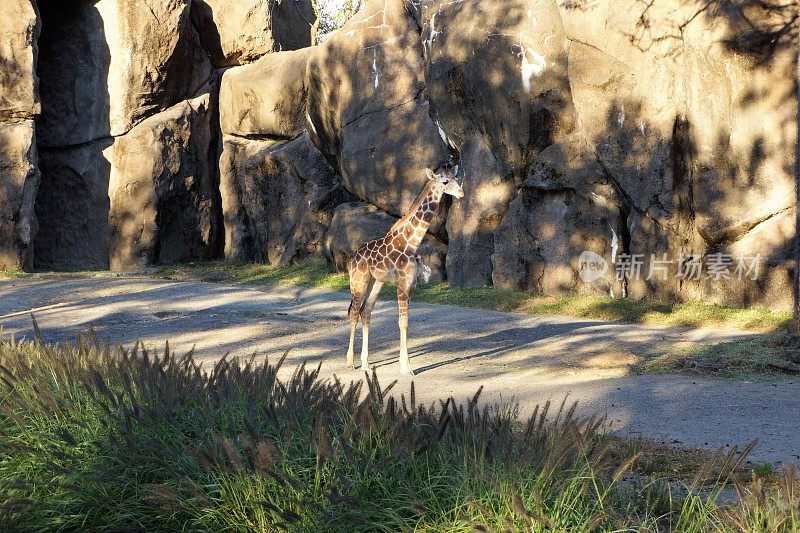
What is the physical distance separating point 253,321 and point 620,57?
695 cm

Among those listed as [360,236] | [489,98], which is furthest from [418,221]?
[360,236]

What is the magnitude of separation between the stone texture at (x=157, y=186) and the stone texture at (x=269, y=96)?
3.24ft

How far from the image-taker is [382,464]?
421cm

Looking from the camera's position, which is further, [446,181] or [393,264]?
[446,181]

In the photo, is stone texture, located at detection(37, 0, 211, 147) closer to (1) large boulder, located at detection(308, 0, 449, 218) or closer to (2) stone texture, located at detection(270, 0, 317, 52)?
(2) stone texture, located at detection(270, 0, 317, 52)

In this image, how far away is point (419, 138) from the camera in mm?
18422

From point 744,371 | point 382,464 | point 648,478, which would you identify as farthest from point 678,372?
point 382,464

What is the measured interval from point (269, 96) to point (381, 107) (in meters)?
4.07

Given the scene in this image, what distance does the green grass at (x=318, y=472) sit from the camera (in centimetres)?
383

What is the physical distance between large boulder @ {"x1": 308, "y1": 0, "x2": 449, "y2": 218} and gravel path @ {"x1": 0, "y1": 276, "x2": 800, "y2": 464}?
2.90 meters

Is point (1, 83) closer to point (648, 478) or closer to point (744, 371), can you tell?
point (744, 371)

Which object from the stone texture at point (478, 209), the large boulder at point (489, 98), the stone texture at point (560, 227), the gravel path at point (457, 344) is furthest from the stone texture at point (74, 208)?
the stone texture at point (560, 227)

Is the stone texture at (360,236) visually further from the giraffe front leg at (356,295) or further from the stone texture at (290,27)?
the giraffe front leg at (356,295)

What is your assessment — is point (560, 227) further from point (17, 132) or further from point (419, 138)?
point (17, 132)
